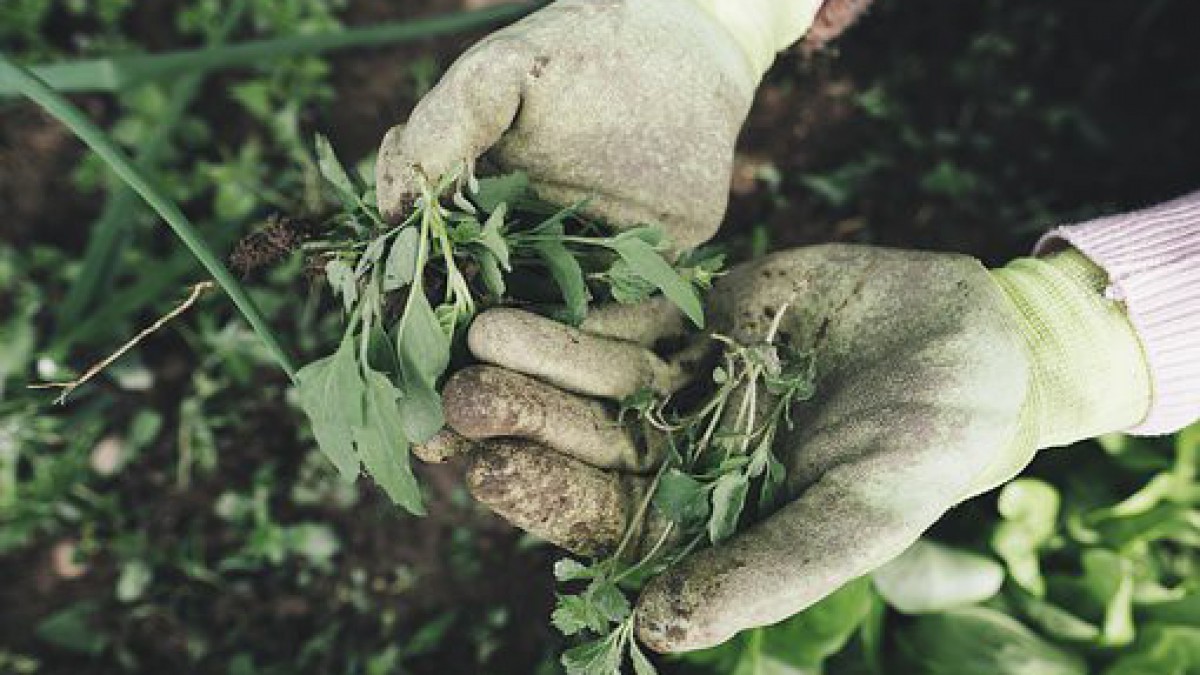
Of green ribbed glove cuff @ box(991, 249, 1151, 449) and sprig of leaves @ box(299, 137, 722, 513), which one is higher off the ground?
sprig of leaves @ box(299, 137, 722, 513)

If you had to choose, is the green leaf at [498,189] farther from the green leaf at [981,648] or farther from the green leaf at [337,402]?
the green leaf at [981,648]

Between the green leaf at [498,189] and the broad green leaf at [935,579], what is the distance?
783mm

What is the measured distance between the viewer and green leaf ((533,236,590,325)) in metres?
0.96

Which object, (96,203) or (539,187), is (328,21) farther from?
(539,187)

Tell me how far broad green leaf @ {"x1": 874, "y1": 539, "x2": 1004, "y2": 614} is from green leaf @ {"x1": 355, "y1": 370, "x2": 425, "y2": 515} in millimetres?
797

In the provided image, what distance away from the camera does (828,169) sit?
1.91 m

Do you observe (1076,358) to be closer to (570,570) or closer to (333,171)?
(570,570)

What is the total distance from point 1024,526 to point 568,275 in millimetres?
855

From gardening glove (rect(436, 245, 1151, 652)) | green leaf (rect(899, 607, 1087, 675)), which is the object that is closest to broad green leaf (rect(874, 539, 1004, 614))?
Result: green leaf (rect(899, 607, 1087, 675))

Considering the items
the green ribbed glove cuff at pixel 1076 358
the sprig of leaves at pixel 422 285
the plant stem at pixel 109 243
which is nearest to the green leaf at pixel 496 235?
the sprig of leaves at pixel 422 285

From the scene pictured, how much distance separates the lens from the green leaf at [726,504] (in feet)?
3.17

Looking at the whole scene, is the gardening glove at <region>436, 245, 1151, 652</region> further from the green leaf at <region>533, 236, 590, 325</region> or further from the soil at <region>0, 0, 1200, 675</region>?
the soil at <region>0, 0, 1200, 675</region>

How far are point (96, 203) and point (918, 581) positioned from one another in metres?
1.54

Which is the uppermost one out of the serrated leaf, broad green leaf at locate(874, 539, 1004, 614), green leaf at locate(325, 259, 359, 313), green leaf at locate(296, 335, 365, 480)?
green leaf at locate(325, 259, 359, 313)
